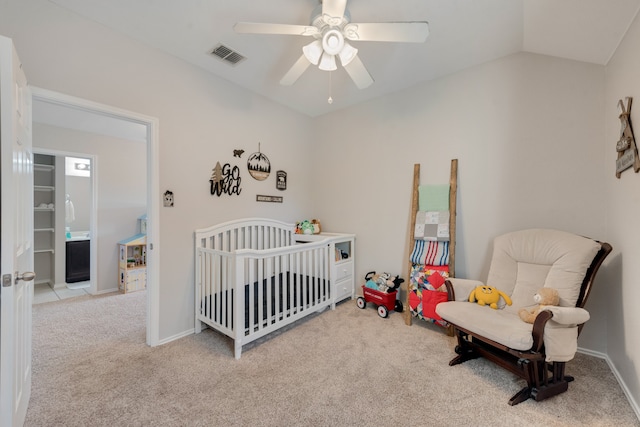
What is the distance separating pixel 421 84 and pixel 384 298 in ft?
7.76

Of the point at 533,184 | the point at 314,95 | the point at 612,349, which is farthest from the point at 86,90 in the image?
the point at 612,349

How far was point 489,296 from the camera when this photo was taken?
200 cm

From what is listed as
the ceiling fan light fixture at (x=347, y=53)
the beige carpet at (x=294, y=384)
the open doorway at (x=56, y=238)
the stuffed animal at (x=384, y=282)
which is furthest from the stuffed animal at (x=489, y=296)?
the open doorway at (x=56, y=238)

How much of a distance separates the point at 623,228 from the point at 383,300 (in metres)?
1.90

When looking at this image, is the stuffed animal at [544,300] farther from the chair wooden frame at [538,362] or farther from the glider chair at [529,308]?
the chair wooden frame at [538,362]

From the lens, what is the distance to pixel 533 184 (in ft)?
7.48

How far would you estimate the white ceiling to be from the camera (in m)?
1.74

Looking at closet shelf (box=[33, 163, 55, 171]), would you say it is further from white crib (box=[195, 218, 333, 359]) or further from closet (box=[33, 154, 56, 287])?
white crib (box=[195, 218, 333, 359])

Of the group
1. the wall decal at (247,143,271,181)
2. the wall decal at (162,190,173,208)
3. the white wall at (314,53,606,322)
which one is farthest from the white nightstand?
the wall decal at (162,190,173,208)

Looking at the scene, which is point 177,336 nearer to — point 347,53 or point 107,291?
point 107,291

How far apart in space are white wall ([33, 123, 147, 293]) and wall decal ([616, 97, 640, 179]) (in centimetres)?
553

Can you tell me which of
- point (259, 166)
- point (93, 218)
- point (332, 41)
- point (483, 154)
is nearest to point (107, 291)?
point (93, 218)

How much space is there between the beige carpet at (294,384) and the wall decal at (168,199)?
3.96 ft

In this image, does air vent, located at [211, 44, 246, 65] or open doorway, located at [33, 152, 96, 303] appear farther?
open doorway, located at [33, 152, 96, 303]
